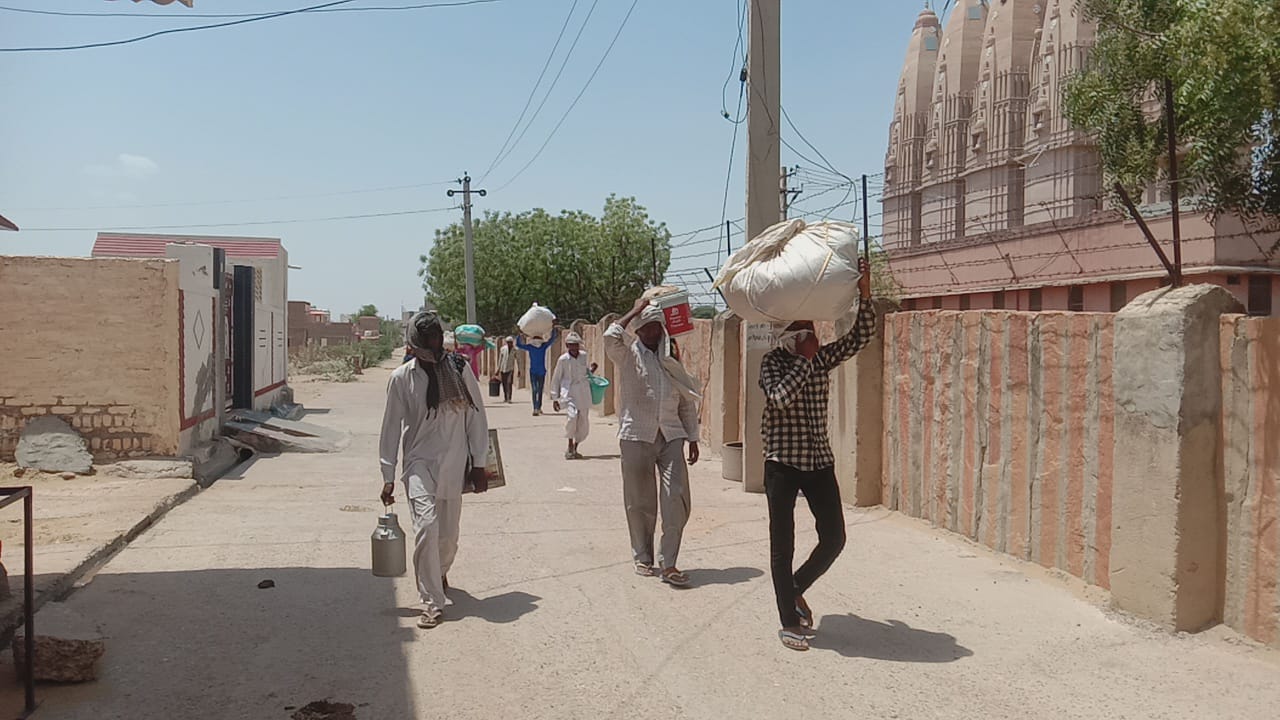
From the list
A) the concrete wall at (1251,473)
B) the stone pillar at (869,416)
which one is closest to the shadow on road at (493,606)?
the stone pillar at (869,416)

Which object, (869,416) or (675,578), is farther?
(869,416)

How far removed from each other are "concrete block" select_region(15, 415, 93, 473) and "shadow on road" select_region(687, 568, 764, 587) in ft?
24.6

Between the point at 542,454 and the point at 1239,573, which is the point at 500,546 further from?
the point at 542,454

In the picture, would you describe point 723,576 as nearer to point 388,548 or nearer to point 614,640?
point 614,640

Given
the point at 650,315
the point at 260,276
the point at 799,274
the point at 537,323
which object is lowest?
the point at 650,315

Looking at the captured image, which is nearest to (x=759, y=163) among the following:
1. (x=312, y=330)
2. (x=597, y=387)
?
(x=597, y=387)

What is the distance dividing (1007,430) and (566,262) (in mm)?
35154

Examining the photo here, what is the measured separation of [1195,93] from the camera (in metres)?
9.06

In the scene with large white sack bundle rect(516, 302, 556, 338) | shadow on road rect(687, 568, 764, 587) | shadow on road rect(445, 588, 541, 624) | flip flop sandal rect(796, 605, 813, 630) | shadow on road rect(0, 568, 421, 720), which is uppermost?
large white sack bundle rect(516, 302, 556, 338)

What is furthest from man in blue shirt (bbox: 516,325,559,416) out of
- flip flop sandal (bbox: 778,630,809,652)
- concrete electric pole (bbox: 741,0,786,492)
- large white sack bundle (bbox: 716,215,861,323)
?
flip flop sandal (bbox: 778,630,809,652)

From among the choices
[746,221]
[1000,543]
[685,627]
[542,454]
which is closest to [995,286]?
[542,454]

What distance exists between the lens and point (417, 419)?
20.1ft

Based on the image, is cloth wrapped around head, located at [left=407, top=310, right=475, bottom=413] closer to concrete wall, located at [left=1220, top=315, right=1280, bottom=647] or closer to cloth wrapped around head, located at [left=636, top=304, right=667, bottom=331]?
cloth wrapped around head, located at [left=636, top=304, right=667, bottom=331]

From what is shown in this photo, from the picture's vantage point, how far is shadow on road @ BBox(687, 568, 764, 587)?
6.71 metres
